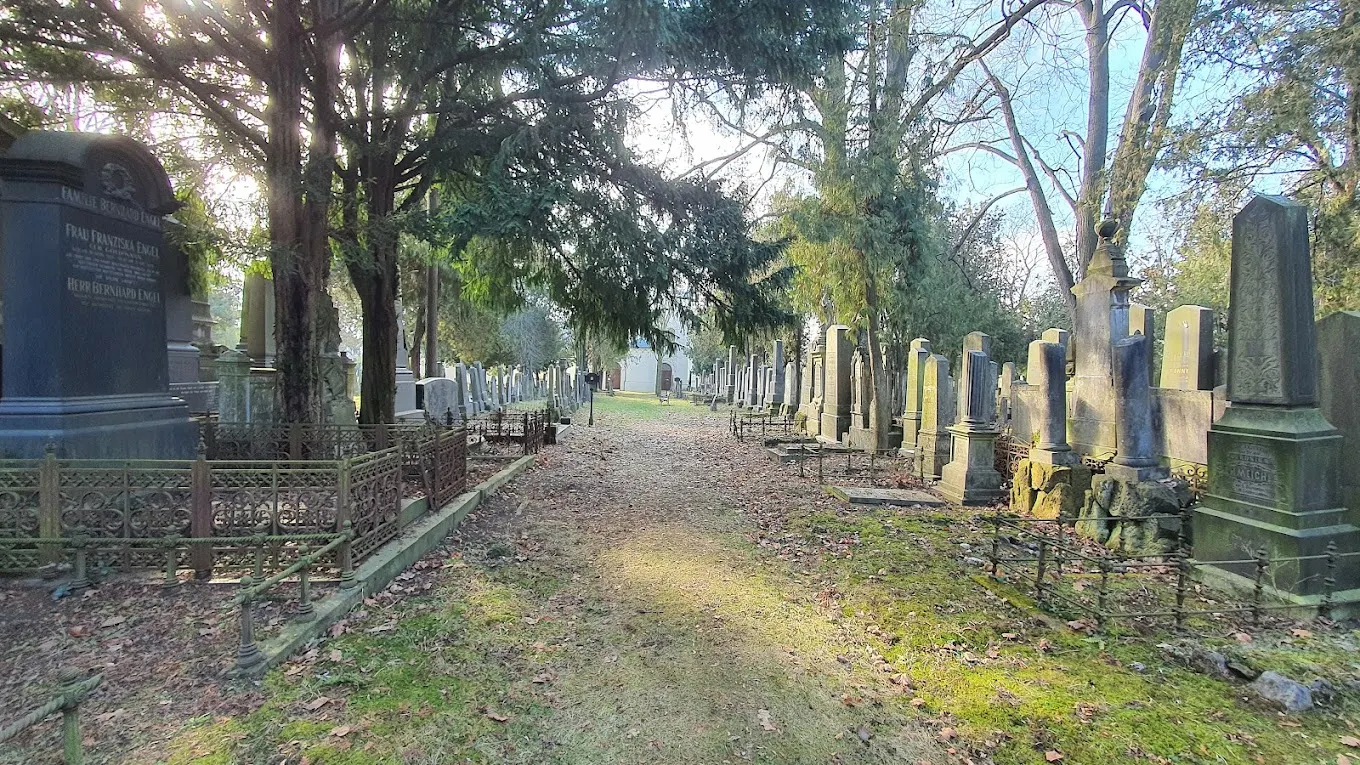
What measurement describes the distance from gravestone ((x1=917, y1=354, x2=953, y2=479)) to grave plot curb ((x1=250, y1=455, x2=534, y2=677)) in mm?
7409

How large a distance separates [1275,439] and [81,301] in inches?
401

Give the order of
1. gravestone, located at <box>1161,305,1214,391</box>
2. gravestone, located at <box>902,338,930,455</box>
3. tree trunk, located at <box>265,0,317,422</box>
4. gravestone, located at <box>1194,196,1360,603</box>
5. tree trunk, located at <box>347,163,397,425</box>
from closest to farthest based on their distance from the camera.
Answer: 1. gravestone, located at <box>1194,196,1360,603</box>
2. tree trunk, located at <box>265,0,317,422</box>
3. gravestone, located at <box>1161,305,1214,391</box>
4. tree trunk, located at <box>347,163,397,425</box>
5. gravestone, located at <box>902,338,930,455</box>

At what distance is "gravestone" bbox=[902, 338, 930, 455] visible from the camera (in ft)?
40.3

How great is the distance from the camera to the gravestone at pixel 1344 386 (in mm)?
5207

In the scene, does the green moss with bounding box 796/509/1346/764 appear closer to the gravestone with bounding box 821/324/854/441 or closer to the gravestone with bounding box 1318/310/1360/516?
the gravestone with bounding box 1318/310/1360/516

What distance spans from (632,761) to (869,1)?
11.0 metres

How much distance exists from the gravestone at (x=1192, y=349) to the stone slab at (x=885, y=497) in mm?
4383

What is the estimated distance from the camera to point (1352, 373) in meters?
5.27

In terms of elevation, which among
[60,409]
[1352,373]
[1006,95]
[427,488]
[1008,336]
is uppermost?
[1006,95]

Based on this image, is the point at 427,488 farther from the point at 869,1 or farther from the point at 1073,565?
the point at 869,1

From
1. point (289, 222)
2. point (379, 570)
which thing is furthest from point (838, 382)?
point (379, 570)

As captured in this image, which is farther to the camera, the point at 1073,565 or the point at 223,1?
the point at 223,1

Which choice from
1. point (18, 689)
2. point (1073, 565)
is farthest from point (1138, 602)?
point (18, 689)

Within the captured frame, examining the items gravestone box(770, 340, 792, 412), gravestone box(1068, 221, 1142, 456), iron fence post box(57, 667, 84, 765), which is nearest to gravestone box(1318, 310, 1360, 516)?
gravestone box(1068, 221, 1142, 456)
